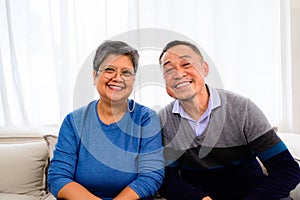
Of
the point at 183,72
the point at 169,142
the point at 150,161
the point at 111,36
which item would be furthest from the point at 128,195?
the point at 111,36

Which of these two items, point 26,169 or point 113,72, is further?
point 26,169

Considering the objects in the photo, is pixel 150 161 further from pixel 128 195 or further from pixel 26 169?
pixel 26 169

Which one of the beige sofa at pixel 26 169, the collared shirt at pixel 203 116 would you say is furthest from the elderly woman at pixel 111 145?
the beige sofa at pixel 26 169

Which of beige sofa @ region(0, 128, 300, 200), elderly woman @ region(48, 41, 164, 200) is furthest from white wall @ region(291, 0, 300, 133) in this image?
elderly woman @ region(48, 41, 164, 200)

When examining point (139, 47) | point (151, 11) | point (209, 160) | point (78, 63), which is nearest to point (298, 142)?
point (209, 160)

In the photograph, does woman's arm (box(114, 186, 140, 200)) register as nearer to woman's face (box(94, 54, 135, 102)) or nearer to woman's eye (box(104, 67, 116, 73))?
woman's face (box(94, 54, 135, 102))

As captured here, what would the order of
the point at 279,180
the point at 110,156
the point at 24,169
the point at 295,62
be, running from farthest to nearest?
the point at 295,62 → the point at 24,169 → the point at 110,156 → the point at 279,180

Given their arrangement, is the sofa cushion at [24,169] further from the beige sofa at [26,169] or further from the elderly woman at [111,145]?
the elderly woman at [111,145]

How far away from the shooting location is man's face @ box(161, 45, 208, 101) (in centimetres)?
121

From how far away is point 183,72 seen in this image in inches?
47.9

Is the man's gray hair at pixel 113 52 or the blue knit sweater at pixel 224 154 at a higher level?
the man's gray hair at pixel 113 52

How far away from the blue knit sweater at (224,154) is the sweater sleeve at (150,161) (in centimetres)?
6

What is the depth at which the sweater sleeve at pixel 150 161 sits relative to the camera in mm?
1144

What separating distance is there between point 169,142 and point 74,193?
433 mm
